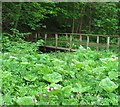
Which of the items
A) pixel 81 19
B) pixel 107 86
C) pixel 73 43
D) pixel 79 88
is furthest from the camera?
pixel 81 19

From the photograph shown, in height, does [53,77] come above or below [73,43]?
above

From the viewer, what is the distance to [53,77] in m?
4.38

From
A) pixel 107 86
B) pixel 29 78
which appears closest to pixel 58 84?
pixel 29 78

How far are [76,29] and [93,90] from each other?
16400 millimetres

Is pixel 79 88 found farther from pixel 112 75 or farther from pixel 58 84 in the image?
pixel 112 75

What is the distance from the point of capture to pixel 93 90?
4.05 meters

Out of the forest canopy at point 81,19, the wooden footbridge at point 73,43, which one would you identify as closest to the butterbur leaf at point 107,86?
the wooden footbridge at point 73,43

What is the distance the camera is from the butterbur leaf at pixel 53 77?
14.1 ft

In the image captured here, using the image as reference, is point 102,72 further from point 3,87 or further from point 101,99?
point 3,87

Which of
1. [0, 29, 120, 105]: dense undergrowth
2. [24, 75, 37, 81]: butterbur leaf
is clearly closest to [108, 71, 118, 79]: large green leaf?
[0, 29, 120, 105]: dense undergrowth

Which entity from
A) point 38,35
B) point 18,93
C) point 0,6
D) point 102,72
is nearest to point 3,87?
point 18,93

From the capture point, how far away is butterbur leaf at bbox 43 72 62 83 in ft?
14.1

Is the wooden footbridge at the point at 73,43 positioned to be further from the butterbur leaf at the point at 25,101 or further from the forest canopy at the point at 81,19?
the butterbur leaf at the point at 25,101

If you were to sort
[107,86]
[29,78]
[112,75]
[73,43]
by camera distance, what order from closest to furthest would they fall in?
1. [107,86]
2. [29,78]
3. [112,75]
4. [73,43]
